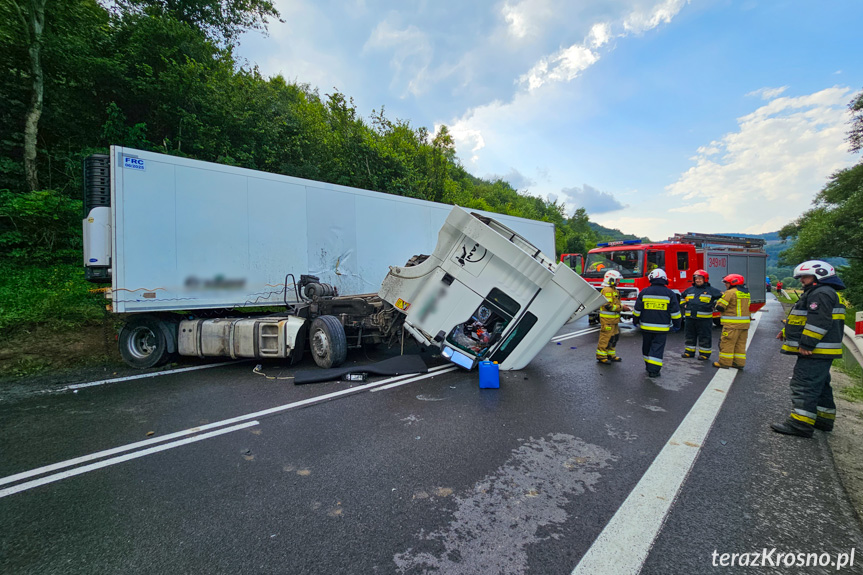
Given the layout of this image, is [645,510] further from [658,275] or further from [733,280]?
[733,280]

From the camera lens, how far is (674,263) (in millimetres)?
9719

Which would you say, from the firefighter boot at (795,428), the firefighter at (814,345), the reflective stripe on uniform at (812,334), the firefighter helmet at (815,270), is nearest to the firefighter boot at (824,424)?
the firefighter at (814,345)

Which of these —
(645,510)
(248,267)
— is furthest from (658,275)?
(248,267)

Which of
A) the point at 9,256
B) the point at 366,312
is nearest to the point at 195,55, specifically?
the point at 9,256

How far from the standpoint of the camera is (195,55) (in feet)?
35.6

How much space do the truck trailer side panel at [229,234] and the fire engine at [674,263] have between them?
5746 mm

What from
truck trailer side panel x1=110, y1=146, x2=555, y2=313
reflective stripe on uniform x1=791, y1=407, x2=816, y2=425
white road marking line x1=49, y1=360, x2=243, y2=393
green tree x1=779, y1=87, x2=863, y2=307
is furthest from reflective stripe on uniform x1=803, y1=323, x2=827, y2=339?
green tree x1=779, y1=87, x2=863, y2=307

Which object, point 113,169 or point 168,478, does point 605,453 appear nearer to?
point 168,478

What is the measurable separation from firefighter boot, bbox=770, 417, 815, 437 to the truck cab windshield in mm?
6920

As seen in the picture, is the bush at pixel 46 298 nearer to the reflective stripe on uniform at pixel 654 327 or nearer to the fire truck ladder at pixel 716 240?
the reflective stripe on uniform at pixel 654 327

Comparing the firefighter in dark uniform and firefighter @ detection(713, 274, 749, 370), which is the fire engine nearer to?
the firefighter in dark uniform

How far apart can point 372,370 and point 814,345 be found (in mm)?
4643

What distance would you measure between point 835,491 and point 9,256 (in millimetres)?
12695

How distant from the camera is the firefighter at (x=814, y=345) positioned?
129 inches
